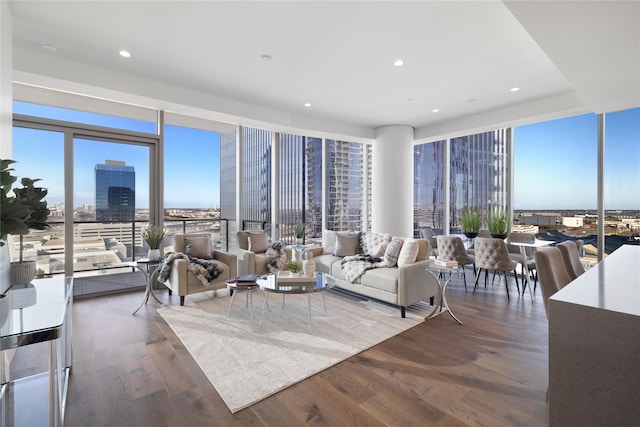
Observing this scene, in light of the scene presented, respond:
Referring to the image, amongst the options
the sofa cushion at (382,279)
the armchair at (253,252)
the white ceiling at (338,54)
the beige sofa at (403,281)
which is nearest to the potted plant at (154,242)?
the armchair at (253,252)

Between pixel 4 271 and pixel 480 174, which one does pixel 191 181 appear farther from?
pixel 480 174

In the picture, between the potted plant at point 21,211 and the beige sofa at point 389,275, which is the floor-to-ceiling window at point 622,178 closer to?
the beige sofa at point 389,275

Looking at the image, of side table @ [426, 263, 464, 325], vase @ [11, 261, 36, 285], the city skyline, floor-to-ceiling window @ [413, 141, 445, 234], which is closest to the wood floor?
side table @ [426, 263, 464, 325]

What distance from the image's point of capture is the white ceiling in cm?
255

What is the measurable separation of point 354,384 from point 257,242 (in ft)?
10.6

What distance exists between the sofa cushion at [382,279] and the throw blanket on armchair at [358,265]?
74 mm

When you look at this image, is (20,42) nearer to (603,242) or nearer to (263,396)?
(263,396)

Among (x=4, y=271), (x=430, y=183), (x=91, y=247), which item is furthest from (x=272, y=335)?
(x=430, y=183)

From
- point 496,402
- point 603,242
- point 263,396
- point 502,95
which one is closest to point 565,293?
point 496,402

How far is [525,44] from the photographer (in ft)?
10.2

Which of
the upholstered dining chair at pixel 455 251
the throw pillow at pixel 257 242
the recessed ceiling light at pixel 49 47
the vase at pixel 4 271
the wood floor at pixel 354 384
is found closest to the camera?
the wood floor at pixel 354 384

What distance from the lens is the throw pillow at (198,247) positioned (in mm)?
4344

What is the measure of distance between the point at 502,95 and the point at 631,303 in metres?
4.34

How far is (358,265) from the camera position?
4.05 meters
